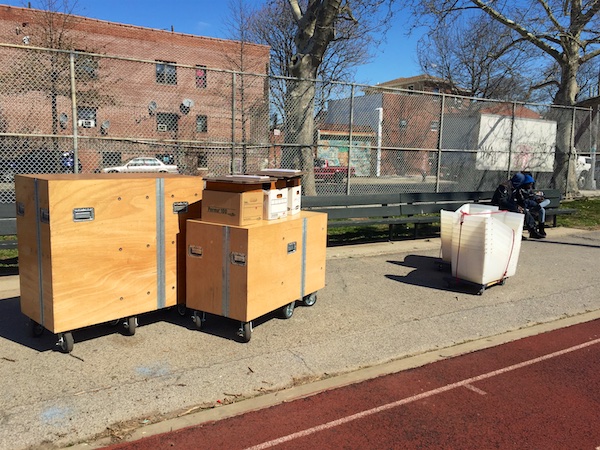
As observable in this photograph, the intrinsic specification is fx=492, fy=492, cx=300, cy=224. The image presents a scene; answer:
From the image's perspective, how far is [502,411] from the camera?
375 cm

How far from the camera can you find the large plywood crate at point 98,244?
4.24 m

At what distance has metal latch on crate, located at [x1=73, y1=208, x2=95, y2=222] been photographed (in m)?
4.29

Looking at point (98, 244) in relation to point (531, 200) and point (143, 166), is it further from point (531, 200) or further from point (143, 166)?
point (531, 200)

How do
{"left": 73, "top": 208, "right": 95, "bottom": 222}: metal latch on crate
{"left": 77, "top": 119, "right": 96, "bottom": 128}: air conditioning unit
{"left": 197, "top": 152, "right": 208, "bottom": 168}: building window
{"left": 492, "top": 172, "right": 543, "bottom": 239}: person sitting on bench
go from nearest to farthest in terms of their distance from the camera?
{"left": 73, "top": 208, "right": 95, "bottom": 222}: metal latch on crate < {"left": 77, "top": 119, "right": 96, "bottom": 128}: air conditioning unit < {"left": 197, "top": 152, "right": 208, "bottom": 168}: building window < {"left": 492, "top": 172, "right": 543, "bottom": 239}: person sitting on bench

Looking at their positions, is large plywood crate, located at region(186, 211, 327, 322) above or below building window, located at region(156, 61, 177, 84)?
below

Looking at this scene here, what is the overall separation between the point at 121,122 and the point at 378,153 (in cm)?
536

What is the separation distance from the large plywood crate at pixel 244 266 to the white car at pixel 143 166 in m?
4.03

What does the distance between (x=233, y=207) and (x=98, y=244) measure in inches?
50.2

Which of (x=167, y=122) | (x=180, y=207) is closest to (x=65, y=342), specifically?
(x=180, y=207)

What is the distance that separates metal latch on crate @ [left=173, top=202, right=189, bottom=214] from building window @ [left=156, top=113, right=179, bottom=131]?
422 centimetres

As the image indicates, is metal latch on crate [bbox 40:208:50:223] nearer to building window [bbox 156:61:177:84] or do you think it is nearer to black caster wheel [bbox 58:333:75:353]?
black caster wheel [bbox 58:333:75:353]

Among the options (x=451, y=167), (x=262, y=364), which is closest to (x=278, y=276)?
(x=262, y=364)

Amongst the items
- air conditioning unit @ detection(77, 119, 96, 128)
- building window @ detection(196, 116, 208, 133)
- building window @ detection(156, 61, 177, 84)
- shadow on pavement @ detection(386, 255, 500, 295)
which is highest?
building window @ detection(156, 61, 177, 84)

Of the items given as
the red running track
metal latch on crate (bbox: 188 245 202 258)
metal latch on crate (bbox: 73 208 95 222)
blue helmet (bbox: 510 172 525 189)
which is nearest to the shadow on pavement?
the red running track
